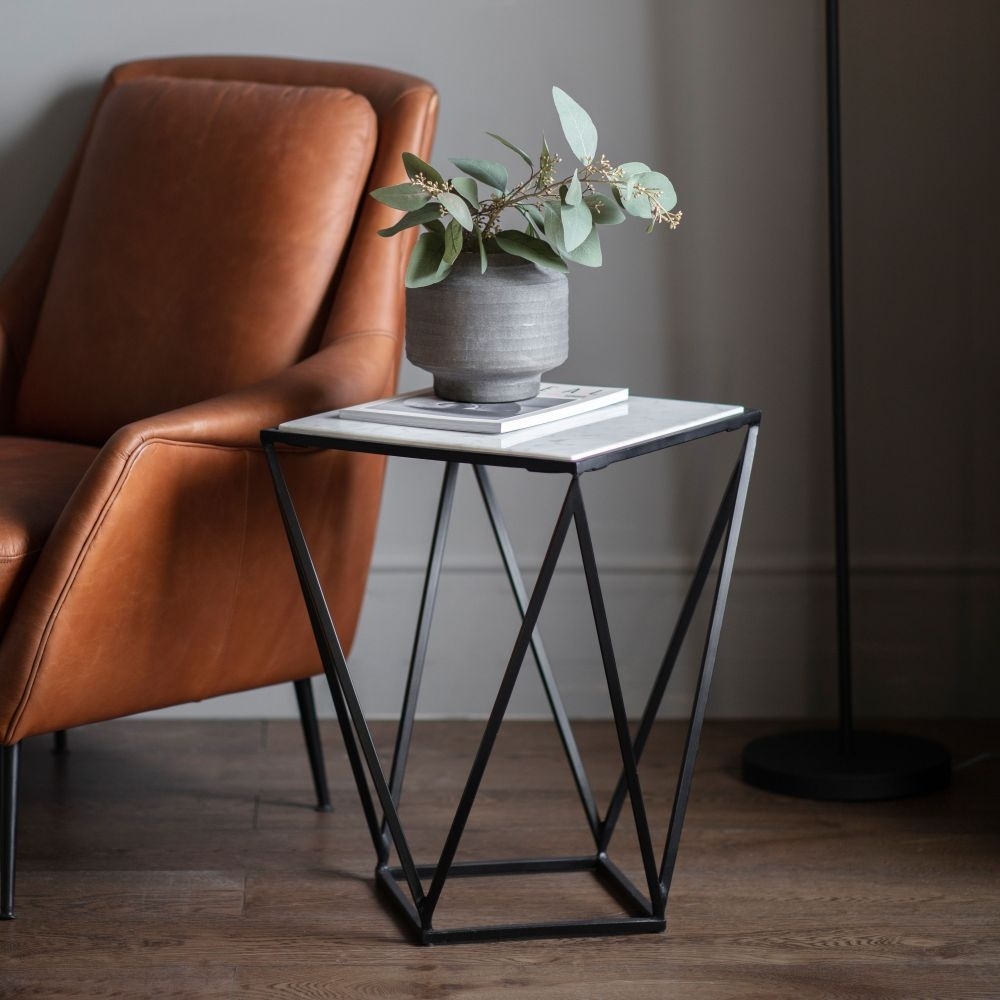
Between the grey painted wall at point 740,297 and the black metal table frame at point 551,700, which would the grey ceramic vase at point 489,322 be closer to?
the black metal table frame at point 551,700

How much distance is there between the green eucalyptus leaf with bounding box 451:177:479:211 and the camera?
5.32ft

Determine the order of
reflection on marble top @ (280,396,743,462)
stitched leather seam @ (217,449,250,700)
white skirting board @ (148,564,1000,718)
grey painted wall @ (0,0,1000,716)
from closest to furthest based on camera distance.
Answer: reflection on marble top @ (280,396,743,462) → stitched leather seam @ (217,449,250,700) → grey painted wall @ (0,0,1000,716) → white skirting board @ (148,564,1000,718)

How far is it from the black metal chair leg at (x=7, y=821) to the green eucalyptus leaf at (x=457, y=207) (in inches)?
30.9

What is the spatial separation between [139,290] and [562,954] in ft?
3.57

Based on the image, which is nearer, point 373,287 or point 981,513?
point 373,287

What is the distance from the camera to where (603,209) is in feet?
5.41

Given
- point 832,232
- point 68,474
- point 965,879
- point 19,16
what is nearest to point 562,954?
point 965,879

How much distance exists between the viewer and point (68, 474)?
1.89 metres

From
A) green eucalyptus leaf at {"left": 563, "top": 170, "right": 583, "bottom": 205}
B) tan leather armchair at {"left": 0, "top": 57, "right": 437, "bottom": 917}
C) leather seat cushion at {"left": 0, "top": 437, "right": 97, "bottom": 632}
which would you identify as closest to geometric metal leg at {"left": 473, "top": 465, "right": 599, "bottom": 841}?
tan leather armchair at {"left": 0, "top": 57, "right": 437, "bottom": 917}

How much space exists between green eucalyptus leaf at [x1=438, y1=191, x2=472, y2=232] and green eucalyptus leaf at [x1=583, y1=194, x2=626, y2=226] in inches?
5.7

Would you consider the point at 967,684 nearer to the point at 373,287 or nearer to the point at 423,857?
the point at 423,857

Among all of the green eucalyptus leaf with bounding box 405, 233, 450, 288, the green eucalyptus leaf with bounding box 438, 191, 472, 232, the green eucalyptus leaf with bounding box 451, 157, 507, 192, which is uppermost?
the green eucalyptus leaf with bounding box 451, 157, 507, 192

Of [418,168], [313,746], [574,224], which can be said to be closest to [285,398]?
[418,168]

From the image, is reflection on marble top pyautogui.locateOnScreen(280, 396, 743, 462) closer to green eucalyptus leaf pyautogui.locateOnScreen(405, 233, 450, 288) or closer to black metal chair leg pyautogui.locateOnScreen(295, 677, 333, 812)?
green eucalyptus leaf pyautogui.locateOnScreen(405, 233, 450, 288)
